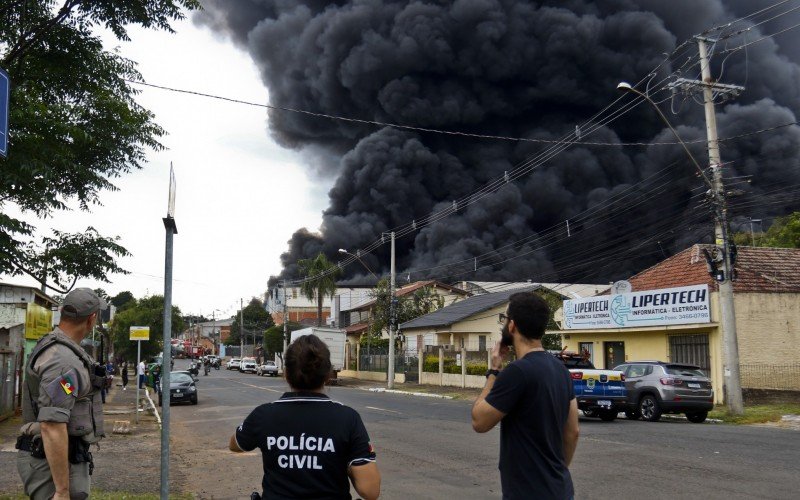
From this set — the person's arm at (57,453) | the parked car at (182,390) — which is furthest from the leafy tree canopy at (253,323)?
the person's arm at (57,453)

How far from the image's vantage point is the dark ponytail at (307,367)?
10.8 ft

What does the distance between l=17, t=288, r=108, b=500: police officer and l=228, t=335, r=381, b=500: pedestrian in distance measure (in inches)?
50.8

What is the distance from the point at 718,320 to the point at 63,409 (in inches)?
912

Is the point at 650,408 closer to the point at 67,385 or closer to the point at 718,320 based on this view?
the point at 718,320

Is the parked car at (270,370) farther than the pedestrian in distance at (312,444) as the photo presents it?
Yes

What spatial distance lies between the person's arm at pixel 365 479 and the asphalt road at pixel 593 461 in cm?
567

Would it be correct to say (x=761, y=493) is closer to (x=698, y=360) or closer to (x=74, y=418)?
(x=74, y=418)

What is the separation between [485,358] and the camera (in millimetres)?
38000

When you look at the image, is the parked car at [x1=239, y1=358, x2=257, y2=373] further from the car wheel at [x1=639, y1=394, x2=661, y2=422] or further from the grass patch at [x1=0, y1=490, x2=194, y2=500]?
the grass patch at [x1=0, y1=490, x2=194, y2=500]

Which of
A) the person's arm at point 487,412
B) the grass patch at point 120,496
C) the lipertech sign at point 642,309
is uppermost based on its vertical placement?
the lipertech sign at point 642,309

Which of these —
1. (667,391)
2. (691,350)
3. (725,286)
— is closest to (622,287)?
(691,350)

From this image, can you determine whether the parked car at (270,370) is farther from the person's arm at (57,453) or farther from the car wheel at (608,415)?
the person's arm at (57,453)

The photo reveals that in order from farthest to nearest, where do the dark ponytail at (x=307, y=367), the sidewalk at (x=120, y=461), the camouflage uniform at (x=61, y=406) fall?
the sidewalk at (x=120, y=461) < the camouflage uniform at (x=61, y=406) < the dark ponytail at (x=307, y=367)

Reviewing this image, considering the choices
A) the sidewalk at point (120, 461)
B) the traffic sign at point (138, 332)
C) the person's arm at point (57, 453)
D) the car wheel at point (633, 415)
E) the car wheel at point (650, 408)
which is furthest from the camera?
the traffic sign at point (138, 332)
